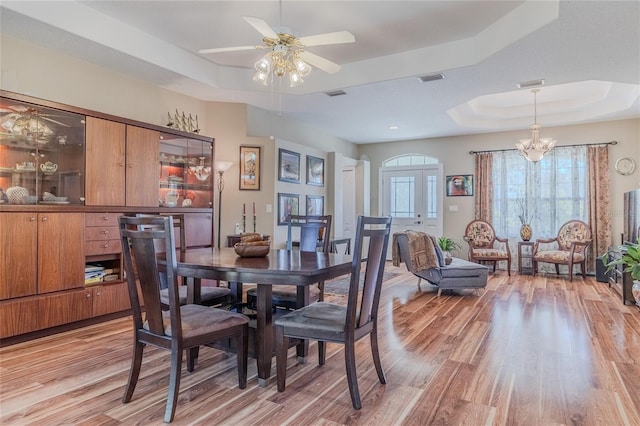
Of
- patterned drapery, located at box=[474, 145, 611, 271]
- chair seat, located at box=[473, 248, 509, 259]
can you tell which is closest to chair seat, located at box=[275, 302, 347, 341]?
chair seat, located at box=[473, 248, 509, 259]

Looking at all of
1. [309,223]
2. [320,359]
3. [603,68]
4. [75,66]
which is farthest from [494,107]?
[75,66]

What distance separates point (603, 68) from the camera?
4.05m

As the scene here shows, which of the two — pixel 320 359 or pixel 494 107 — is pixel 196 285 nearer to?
pixel 320 359

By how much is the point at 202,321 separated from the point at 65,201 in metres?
2.22

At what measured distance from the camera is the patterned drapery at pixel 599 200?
643cm

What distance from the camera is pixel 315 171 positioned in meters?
6.83

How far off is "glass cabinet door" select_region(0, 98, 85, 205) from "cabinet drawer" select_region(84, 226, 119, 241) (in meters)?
0.28

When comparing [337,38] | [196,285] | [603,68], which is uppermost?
[603,68]

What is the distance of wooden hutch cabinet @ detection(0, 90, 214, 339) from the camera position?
10.0 ft

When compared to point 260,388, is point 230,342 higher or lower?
→ higher

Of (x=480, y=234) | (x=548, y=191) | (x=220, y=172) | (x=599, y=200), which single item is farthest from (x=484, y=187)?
(x=220, y=172)

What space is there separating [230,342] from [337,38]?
2.24 m

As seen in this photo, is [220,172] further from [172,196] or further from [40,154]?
[40,154]

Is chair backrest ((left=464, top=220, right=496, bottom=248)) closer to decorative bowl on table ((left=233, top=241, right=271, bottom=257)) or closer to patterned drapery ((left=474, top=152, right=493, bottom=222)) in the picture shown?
patterned drapery ((left=474, top=152, right=493, bottom=222))
